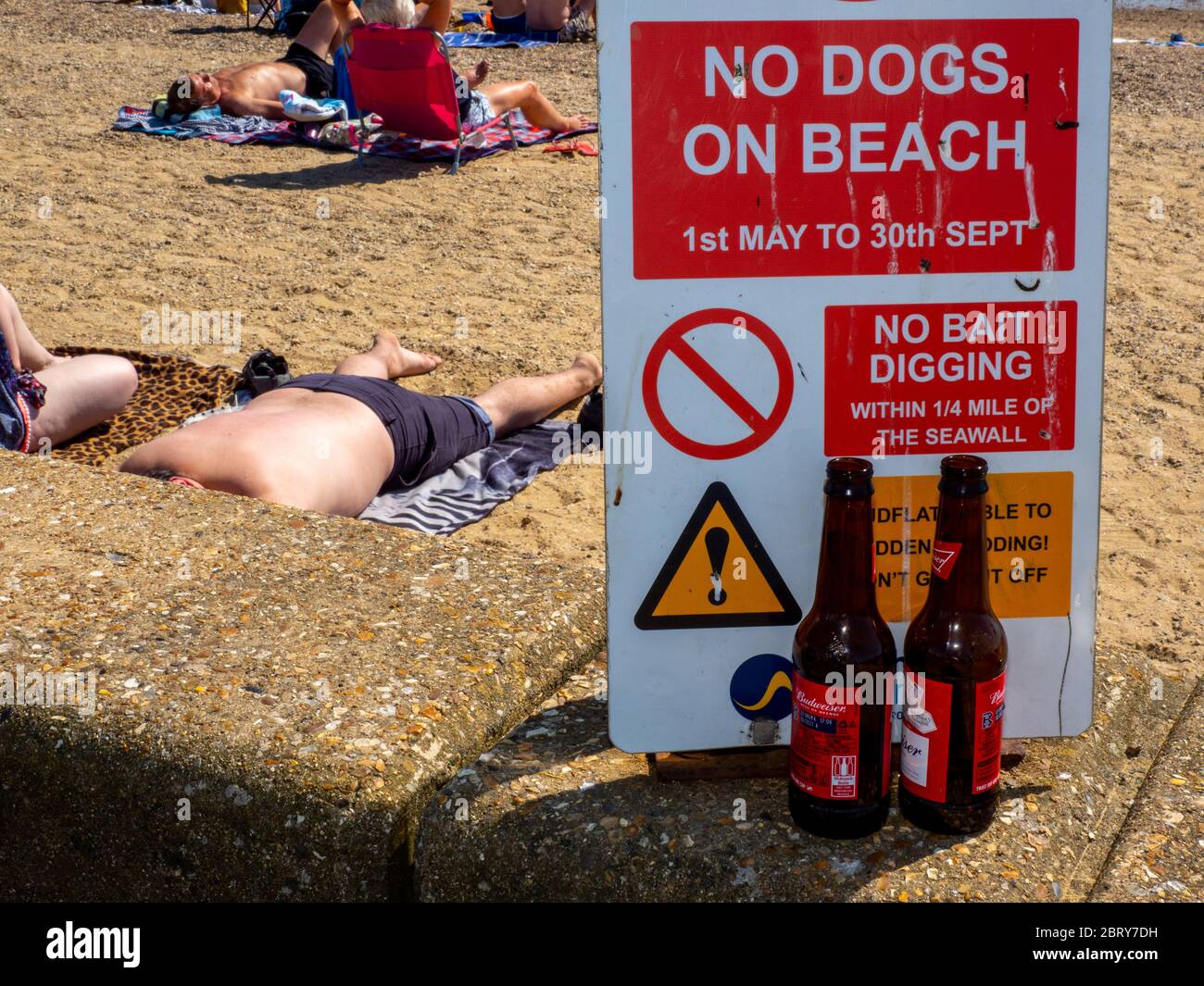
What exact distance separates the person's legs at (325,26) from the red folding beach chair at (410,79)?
1.87 meters

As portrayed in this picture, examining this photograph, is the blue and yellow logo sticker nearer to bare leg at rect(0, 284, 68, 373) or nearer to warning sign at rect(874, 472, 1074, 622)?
warning sign at rect(874, 472, 1074, 622)

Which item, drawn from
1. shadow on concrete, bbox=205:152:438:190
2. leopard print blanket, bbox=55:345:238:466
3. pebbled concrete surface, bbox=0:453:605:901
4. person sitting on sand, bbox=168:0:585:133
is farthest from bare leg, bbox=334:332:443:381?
person sitting on sand, bbox=168:0:585:133

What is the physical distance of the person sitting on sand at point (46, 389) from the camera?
413 centimetres

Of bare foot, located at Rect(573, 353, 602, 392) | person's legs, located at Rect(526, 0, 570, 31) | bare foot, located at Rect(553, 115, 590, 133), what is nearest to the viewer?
bare foot, located at Rect(573, 353, 602, 392)

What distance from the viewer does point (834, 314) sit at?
1.59 meters

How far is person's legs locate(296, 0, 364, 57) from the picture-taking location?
9.89 m

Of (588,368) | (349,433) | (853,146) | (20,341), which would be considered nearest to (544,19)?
(588,368)

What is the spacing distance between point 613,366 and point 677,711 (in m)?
0.47

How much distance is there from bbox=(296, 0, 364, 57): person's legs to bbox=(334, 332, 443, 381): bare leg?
575cm

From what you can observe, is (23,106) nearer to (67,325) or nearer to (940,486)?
(67,325)

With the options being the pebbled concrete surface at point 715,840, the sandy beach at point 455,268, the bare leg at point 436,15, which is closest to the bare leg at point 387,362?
the sandy beach at point 455,268

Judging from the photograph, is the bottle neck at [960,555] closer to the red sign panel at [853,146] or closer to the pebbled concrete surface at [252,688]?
the red sign panel at [853,146]

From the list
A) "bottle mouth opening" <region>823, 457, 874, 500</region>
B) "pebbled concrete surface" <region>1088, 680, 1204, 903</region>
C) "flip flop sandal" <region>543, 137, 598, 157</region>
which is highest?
"flip flop sandal" <region>543, 137, 598, 157</region>

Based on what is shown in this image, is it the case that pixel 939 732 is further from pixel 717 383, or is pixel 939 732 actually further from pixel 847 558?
pixel 717 383
